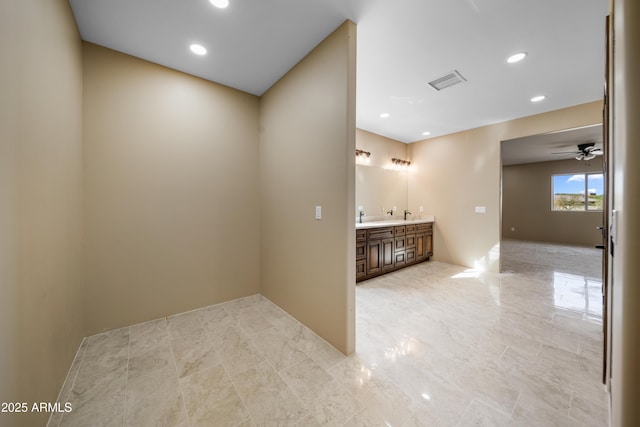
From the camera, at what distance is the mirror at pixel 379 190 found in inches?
176

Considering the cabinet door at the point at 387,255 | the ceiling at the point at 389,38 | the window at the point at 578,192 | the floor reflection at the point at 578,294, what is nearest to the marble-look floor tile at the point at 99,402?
the ceiling at the point at 389,38

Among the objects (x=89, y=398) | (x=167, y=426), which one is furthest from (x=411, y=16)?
(x=89, y=398)

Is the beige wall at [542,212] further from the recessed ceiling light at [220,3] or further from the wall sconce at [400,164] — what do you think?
the recessed ceiling light at [220,3]

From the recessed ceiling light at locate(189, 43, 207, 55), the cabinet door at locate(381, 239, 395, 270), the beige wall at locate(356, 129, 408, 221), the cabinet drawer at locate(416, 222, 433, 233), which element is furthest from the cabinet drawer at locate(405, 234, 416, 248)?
the recessed ceiling light at locate(189, 43, 207, 55)

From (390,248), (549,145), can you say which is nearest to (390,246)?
(390,248)

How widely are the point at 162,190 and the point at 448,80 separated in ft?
11.4

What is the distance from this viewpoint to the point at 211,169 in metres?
2.73

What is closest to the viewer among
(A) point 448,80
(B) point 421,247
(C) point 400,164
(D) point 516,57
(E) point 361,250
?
(D) point 516,57

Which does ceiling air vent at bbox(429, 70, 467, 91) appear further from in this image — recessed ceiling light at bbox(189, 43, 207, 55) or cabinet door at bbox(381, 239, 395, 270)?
recessed ceiling light at bbox(189, 43, 207, 55)

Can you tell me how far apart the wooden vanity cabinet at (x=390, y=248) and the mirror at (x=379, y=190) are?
2.16 ft

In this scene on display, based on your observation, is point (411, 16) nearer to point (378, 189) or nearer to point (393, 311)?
point (393, 311)

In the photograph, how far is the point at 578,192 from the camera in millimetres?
6992

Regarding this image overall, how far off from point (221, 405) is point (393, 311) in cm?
193

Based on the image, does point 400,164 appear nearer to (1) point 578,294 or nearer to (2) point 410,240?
(2) point 410,240
